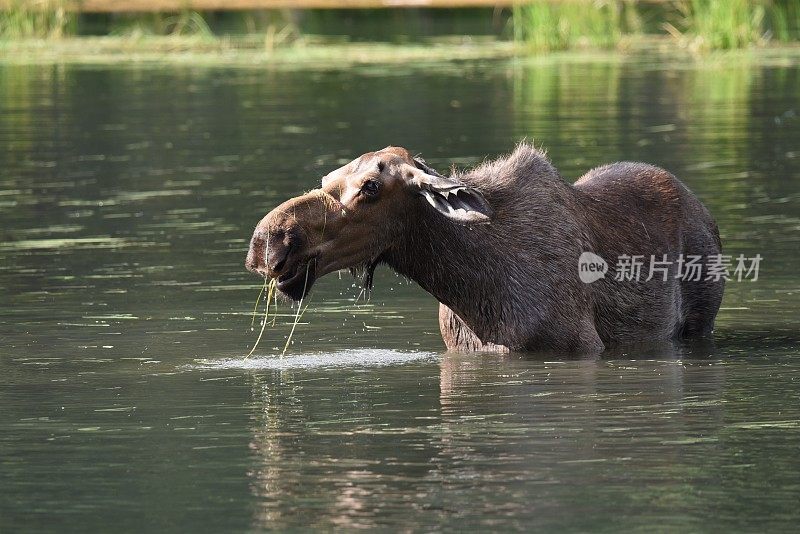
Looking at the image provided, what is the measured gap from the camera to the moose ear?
33.8ft

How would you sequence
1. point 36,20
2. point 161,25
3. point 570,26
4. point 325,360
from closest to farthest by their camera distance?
point 325,360 → point 570,26 → point 36,20 → point 161,25

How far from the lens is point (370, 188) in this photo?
1030 centimetres

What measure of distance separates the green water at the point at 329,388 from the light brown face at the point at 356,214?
0.69m

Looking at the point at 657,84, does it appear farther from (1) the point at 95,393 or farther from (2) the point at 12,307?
(1) the point at 95,393

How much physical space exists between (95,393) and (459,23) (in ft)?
118

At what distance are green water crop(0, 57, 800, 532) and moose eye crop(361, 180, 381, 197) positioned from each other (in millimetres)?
1034

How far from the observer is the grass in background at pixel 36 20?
37.4 meters

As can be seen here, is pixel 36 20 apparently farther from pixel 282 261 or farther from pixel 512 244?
pixel 282 261

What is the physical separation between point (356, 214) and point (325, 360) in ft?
4.06


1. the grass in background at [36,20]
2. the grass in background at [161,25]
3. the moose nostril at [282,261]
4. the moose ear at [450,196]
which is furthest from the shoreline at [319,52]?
the moose nostril at [282,261]

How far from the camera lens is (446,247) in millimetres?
10812

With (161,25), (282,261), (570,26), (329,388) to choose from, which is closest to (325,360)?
(329,388)

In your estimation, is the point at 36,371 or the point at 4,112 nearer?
the point at 36,371

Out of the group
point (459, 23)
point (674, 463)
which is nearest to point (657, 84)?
point (459, 23)
